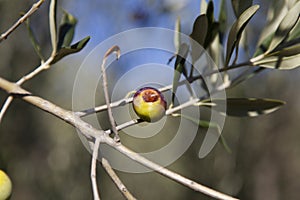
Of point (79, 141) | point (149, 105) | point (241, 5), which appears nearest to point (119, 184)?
point (149, 105)

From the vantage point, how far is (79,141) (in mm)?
3252

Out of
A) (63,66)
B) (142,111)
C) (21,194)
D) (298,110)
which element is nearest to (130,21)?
(63,66)

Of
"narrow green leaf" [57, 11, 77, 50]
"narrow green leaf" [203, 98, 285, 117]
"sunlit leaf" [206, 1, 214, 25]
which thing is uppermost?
"narrow green leaf" [57, 11, 77, 50]

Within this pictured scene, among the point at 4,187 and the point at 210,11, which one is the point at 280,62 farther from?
the point at 4,187

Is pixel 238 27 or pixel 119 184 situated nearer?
pixel 119 184

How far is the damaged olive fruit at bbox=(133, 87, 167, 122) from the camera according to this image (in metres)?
0.64

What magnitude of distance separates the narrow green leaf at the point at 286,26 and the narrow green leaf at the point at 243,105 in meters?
0.09

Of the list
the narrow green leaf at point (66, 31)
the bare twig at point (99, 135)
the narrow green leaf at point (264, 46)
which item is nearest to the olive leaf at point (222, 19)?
the narrow green leaf at point (264, 46)

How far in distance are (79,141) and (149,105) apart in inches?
105

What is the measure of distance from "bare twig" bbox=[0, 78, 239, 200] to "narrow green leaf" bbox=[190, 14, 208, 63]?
0.25m

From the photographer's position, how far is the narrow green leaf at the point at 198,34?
2.44 ft

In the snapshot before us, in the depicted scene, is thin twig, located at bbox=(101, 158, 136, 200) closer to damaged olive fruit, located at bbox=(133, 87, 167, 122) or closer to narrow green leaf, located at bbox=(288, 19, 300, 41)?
damaged olive fruit, located at bbox=(133, 87, 167, 122)

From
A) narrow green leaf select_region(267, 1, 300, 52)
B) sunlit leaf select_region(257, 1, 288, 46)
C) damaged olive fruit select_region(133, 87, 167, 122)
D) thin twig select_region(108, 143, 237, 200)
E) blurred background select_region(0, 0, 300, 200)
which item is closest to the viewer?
thin twig select_region(108, 143, 237, 200)

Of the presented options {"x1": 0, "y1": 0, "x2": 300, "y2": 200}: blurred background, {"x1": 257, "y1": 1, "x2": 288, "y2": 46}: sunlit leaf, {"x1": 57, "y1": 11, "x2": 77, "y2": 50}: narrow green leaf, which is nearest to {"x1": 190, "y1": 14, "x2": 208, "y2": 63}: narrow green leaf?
{"x1": 257, "y1": 1, "x2": 288, "y2": 46}: sunlit leaf
